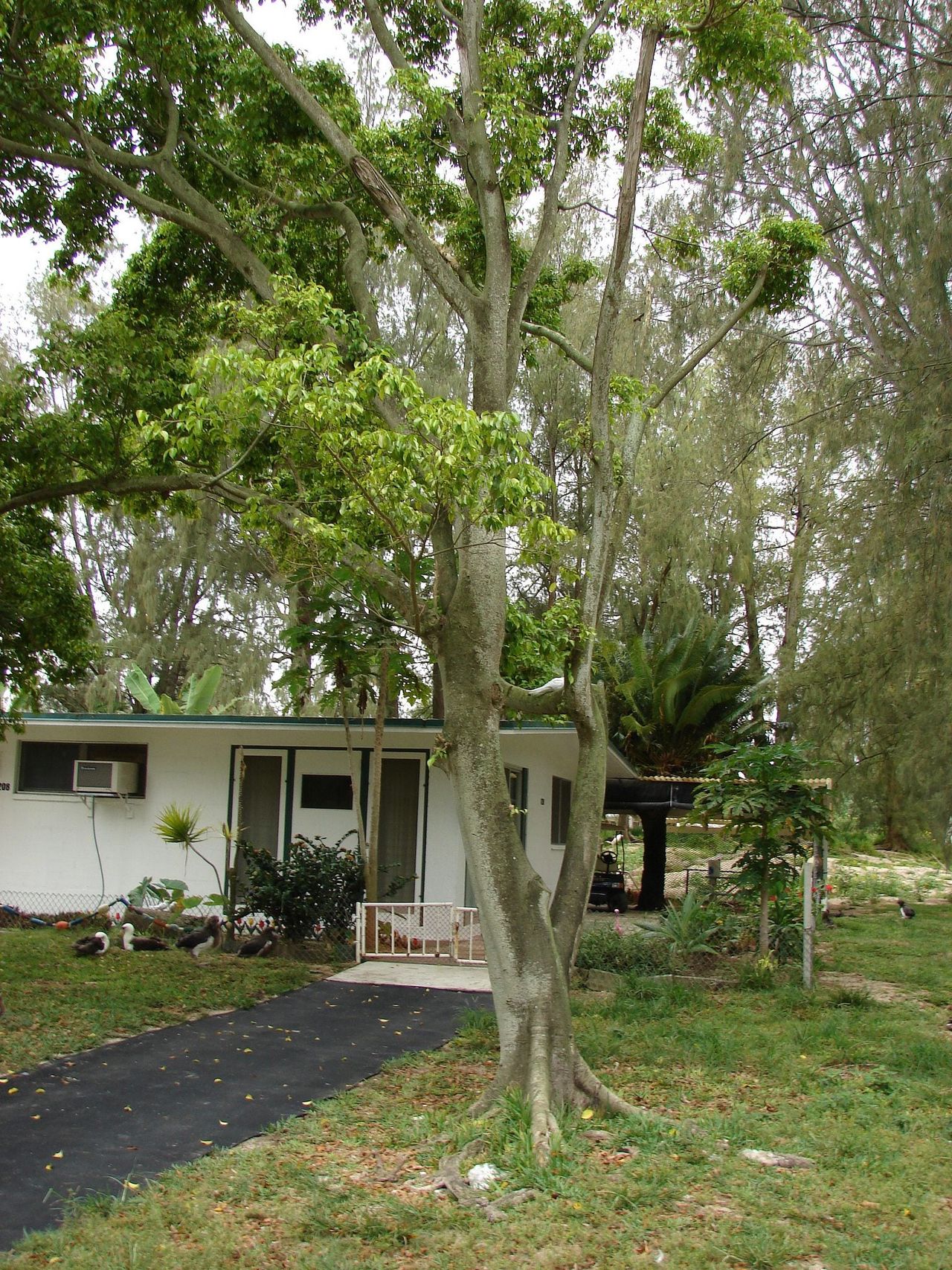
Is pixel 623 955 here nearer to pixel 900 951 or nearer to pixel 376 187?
pixel 900 951

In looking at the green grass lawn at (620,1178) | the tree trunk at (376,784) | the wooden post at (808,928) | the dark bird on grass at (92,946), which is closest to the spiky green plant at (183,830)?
the dark bird on grass at (92,946)

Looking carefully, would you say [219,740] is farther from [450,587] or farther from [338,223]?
[450,587]

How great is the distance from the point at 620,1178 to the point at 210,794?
10100 mm

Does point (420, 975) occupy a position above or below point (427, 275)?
below

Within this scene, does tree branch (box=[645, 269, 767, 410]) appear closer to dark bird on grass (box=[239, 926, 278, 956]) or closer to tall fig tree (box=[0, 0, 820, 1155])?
tall fig tree (box=[0, 0, 820, 1155])

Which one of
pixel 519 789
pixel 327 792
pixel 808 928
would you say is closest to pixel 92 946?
pixel 327 792

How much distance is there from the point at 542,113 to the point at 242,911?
871 centimetres

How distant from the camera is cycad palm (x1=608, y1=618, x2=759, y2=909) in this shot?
19406mm

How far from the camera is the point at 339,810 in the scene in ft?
45.8

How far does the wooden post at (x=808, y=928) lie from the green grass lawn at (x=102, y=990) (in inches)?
188

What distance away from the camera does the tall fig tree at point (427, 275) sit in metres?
6.69

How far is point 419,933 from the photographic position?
Answer: 42.1ft

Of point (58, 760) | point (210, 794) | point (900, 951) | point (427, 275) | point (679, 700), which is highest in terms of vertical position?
point (427, 275)

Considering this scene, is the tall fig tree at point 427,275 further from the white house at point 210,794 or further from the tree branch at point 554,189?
the white house at point 210,794
